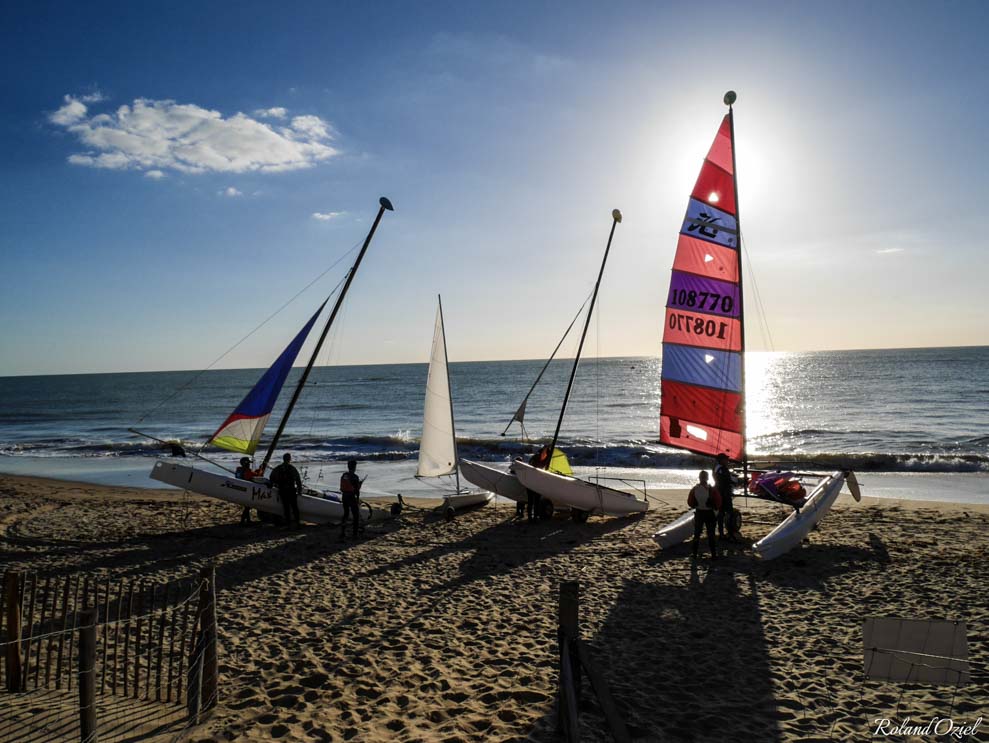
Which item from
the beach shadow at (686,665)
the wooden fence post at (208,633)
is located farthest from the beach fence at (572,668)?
the wooden fence post at (208,633)

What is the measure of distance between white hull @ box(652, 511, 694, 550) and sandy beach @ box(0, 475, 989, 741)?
0.96ft

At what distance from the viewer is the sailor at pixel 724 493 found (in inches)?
443

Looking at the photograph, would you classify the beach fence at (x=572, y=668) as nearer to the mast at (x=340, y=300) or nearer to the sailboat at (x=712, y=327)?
the sailboat at (x=712, y=327)

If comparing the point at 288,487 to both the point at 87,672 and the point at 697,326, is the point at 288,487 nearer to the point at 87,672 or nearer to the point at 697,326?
the point at 87,672

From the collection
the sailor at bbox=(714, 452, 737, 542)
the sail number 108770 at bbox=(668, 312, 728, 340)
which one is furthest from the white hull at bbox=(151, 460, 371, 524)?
the sail number 108770 at bbox=(668, 312, 728, 340)

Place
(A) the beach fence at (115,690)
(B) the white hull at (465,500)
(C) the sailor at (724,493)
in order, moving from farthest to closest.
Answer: (B) the white hull at (465,500)
(C) the sailor at (724,493)
(A) the beach fence at (115,690)

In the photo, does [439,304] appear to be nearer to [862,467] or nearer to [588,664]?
[588,664]

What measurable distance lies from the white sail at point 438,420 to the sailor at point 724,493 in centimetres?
690

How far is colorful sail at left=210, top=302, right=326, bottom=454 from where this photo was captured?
1323 cm

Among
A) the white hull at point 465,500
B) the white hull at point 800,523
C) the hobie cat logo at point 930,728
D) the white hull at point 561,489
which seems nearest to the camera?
the hobie cat logo at point 930,728

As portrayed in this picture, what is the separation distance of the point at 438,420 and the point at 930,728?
12.0 metres

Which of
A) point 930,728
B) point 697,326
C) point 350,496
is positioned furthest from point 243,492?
point 930,728

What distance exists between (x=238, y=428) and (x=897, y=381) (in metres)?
76.9

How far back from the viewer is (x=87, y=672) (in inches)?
164
